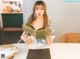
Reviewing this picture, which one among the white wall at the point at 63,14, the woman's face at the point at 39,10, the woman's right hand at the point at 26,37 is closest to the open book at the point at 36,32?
the woman's right hand at the point at 26,37

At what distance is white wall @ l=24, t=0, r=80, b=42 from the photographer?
2631 millimetres

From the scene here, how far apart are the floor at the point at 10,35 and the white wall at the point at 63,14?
1.84 metres

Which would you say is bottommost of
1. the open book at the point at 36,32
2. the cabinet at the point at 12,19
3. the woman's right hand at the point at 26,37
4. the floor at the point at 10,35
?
the floor at the point at 10,35

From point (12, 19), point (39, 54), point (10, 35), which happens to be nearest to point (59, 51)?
point (39, 54)

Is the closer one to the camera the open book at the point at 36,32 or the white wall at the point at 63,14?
the open book at the point at 36,32

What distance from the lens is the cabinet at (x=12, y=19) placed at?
5758 millimetres

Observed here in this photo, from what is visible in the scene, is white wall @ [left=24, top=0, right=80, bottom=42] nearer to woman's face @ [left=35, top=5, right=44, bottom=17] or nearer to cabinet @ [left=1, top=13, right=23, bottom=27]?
woman's face @ [left=35, top=5, right=44, bottom=17]

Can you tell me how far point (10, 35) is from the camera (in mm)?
4906

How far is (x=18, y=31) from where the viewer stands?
5.28 meters

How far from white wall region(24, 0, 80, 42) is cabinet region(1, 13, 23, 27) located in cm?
305

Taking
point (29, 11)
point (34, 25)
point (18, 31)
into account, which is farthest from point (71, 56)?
point (18, 31)

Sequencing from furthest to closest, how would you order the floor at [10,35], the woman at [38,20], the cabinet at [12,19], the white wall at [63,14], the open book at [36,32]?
the cabinet at [12,19], the floor at [10,35], the white wall at [63,14], the woman at [38,20], the open book at [36,32]

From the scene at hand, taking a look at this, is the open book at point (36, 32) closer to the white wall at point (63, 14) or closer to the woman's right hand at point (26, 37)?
the woman's right hand at point (26, 37)

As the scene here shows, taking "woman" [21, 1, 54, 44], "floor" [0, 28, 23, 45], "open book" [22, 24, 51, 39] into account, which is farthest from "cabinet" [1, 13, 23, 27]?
"open book" [22, 24, 51, 39]
